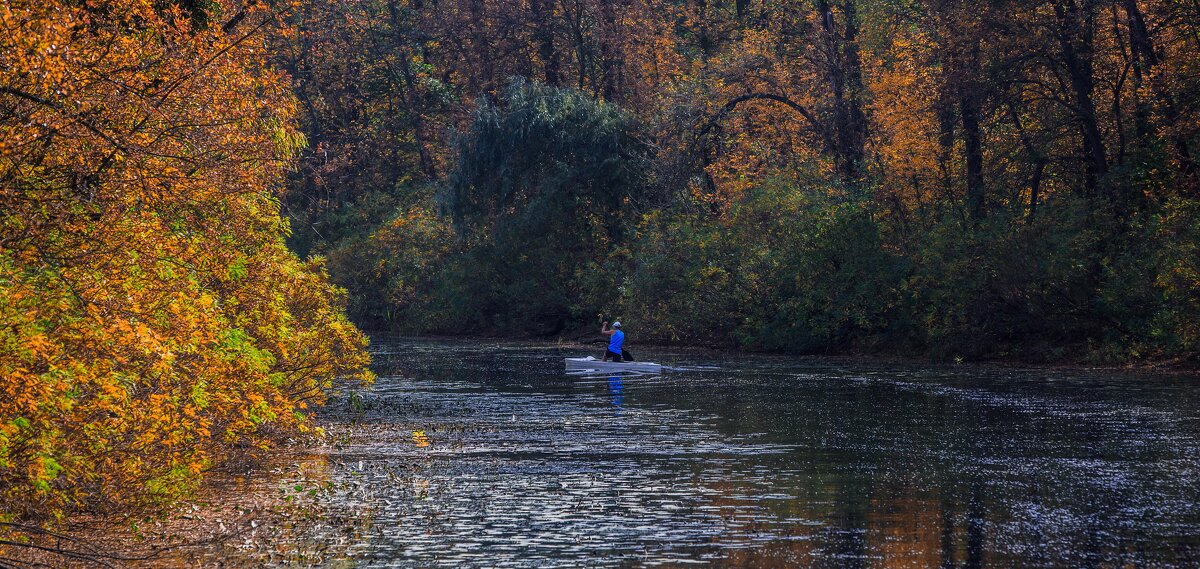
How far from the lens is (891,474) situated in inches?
741

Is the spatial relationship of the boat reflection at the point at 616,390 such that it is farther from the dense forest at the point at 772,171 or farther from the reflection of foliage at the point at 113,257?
the reflection of foliage at the point at 113,257

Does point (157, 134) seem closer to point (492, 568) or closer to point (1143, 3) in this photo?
point (492, 568)

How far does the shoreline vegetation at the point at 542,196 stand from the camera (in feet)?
40.7

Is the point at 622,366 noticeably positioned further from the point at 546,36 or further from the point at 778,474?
the point at 546,36

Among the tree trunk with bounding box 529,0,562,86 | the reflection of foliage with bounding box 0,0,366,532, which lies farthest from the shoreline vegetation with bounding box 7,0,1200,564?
the tree trunk with bounding box 529,0,562,86

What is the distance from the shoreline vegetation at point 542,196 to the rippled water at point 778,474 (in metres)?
2.67

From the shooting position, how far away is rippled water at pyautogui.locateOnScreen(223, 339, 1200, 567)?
13.7 meters

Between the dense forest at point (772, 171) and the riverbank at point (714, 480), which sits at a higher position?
the dense forest at point (772, 171)

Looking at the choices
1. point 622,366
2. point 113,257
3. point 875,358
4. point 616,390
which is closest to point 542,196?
point 875,358

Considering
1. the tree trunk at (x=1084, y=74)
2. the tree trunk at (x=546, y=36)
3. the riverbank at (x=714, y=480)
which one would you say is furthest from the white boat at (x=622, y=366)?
the tree trunk at (x=546, y=36)

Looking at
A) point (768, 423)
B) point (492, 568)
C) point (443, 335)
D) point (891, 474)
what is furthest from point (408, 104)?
point (492, 568)

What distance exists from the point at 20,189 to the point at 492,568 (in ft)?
18.2

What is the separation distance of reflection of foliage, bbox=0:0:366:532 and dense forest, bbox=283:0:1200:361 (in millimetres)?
7234

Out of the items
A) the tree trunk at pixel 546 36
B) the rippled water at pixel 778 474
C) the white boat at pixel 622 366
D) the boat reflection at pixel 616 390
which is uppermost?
the tree trunk at pixel 546 36
